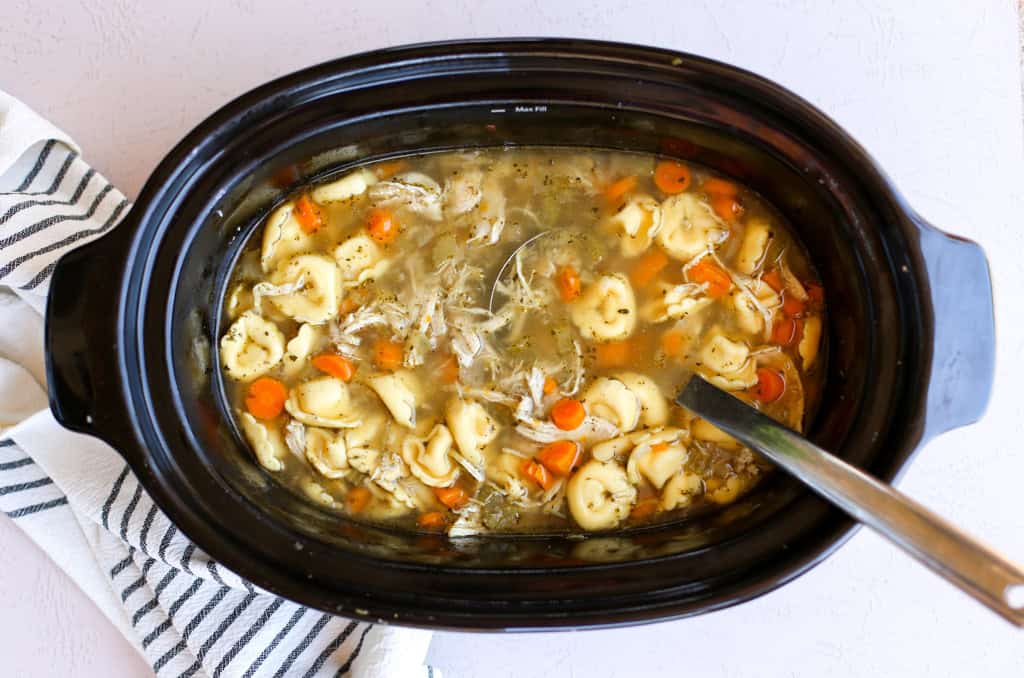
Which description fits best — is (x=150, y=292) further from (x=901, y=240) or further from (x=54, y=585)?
(x=901, y=240)

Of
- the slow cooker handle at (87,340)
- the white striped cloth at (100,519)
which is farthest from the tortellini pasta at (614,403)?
the slow cooker handle at (87,340)

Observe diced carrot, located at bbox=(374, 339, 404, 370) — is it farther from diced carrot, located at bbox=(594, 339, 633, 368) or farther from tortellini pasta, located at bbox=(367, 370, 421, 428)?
diced carrot, located at bbox=(594, 339, 633, 368)

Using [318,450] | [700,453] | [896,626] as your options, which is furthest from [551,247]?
[896,626]

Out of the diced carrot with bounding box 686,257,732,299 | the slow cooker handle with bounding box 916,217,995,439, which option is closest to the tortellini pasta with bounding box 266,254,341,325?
the diced carrot with bounding box 686,257,732,299

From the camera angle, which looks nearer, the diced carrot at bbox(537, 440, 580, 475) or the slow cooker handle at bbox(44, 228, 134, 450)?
the slow cooker handle at bbox(44, 228, 134, 450)

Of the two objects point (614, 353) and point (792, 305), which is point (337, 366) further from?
point (792, 305)
